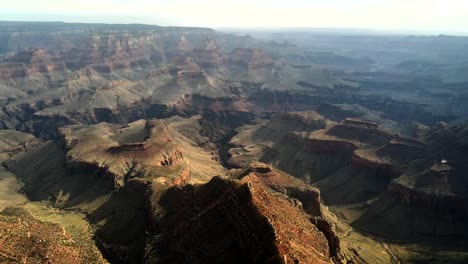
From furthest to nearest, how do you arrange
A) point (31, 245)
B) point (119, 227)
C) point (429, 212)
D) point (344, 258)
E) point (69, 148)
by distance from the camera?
point (69, 148), point (429, 212), point (119, 227), point (344, 258), point (31, 245)

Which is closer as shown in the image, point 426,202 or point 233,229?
point 233,229

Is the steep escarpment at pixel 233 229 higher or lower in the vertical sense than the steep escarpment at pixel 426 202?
higher

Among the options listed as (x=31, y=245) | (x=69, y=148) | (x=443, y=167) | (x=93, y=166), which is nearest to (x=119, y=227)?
(x=31, y=245)

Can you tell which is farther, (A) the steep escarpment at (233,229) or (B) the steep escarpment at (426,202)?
(B) the steep escarpment at (426,202)

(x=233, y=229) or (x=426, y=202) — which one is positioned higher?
(x=233, y=229)

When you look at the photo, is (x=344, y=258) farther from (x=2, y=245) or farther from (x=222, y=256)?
(x=2, y=245)

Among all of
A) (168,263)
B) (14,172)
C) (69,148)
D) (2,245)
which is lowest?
(14,172)

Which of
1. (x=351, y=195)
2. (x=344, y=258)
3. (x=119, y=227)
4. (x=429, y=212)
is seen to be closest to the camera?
(x=344, y=258)

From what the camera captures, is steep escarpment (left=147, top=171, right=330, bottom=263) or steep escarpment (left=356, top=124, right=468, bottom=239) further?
steep escarpment (left=356, top=124, right=468, bottom=239)

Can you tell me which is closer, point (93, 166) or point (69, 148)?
point (93, 166)

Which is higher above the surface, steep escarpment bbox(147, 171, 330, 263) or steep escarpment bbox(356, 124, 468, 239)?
steep escarpment bbox(147, 171, 330, 263)

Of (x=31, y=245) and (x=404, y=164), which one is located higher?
(x=31, y=245)
